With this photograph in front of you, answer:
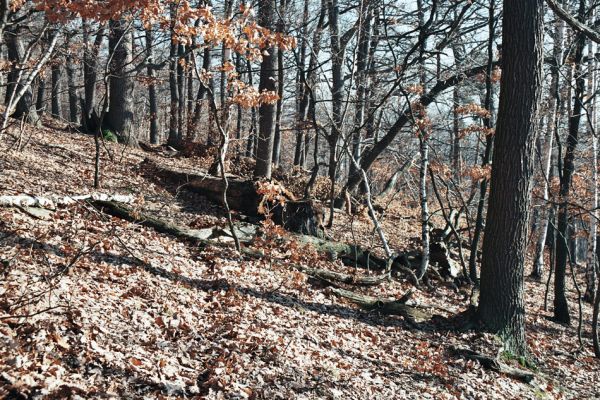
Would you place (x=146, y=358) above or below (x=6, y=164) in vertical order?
below

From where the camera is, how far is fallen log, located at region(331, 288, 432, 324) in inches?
327

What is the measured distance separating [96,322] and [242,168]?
11.2m

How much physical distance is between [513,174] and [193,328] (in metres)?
5.20

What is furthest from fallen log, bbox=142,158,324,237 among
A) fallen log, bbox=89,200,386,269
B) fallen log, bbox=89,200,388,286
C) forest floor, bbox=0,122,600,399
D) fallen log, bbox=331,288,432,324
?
fallen log, bbox=331,288,432,324

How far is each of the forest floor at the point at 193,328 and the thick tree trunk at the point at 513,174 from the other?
52cm

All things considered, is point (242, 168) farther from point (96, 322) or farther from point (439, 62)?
point (96, 322)

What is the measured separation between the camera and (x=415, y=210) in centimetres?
1839

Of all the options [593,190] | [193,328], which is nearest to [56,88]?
[193,328]

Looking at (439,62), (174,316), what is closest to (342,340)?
(174,316)

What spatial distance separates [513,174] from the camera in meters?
7.31

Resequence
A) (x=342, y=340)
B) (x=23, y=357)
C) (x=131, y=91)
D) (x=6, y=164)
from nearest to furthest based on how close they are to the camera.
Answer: (x=23, y=357) → (x=342, y=340) → (x=6, y=164) → (x=131, y=91)

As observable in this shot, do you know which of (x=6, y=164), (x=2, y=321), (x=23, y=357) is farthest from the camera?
(x=6, y=164)

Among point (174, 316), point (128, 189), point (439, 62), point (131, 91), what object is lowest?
point (174, 316)

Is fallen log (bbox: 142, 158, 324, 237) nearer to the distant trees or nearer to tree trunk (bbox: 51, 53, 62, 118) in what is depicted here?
the distant trees
